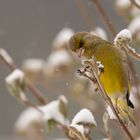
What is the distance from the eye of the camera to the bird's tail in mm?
686

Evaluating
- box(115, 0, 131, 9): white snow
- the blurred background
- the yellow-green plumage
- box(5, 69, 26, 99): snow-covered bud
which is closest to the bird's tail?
the yellow-green plumage

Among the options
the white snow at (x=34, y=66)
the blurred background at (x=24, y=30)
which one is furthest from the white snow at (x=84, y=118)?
the blurred background at (x=24, y=30)

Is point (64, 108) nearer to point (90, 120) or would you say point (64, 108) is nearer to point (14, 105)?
point (90, 120)

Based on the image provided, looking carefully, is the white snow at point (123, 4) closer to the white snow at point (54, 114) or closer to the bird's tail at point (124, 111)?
the white snow at point (54, 114)

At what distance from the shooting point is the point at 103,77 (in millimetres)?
676

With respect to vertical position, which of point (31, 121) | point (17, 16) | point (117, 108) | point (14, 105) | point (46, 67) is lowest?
point (117, 108)

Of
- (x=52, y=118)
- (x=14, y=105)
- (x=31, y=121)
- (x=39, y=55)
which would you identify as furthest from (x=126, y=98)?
(x=14, y=105)

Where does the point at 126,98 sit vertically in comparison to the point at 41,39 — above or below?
below

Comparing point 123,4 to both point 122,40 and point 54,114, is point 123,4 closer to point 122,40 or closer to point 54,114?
point 54,114

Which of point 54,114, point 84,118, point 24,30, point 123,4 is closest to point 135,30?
point 123,4

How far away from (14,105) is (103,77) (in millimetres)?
3889

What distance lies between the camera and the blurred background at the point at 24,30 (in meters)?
4.14

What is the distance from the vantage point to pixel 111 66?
656mm

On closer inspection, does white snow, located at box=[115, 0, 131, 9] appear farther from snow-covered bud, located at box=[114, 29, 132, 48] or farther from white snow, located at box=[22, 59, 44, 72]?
snow-covered bud, located at box=[114, 29, 132, 48]
